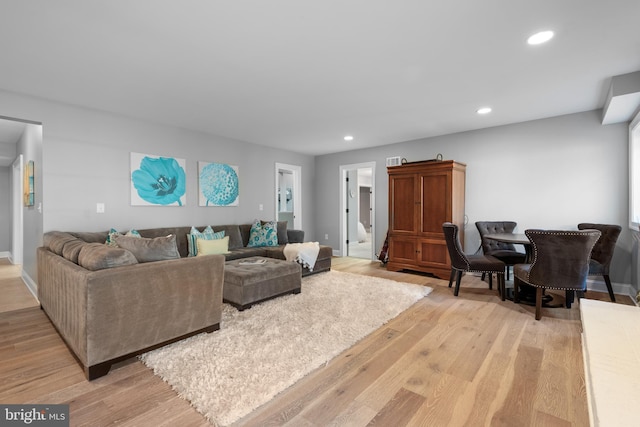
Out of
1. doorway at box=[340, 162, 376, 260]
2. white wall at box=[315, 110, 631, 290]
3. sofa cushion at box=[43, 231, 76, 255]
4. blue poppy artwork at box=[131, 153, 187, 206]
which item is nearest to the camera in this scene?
sofa cushion at box=[43, 231, 76, 255]

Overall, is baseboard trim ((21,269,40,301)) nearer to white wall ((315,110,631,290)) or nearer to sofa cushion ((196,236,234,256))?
sofa cushion ((196,236,234,256))

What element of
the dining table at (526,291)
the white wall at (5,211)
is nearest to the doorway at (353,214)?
the dining table at (526,291)

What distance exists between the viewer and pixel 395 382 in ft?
6.33

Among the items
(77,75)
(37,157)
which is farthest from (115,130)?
(77,75)

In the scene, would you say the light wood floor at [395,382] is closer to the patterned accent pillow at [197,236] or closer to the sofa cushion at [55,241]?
the sofa cushion at [55,241]

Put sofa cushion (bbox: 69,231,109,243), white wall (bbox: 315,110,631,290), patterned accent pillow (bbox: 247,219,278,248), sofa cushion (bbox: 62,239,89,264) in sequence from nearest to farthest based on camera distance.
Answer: sofa cushion (bbox: 62,239,89,264) → sofa cushion (bbox: 69,231,109,243) → white wall (bbox: 315,110,631,290) → patterned accent pillow (bbox: 247,219,278,248)

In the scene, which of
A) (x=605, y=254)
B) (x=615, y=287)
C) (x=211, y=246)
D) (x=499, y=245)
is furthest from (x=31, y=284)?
(x=615, y=287)

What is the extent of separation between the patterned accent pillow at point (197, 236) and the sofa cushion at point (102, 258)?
2.16 m

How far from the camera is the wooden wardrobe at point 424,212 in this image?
458 centimetres

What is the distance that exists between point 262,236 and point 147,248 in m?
2.81

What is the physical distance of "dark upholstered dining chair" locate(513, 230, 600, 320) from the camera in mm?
2758

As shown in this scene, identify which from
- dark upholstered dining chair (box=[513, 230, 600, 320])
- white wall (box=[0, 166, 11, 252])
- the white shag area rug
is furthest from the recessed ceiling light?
white wall (box=[0, 166, 11, 252])

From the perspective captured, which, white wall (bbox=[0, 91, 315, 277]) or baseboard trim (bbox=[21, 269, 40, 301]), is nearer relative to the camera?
white wall (bbox=[0, 91, 315, 277])

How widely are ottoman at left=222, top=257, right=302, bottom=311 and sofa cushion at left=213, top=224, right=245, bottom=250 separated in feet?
3.93
